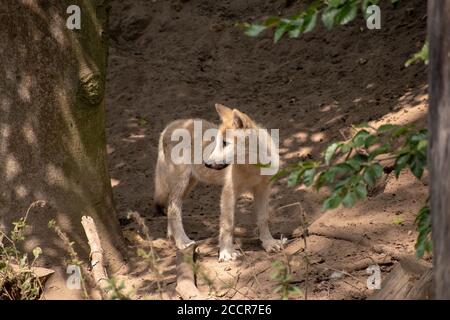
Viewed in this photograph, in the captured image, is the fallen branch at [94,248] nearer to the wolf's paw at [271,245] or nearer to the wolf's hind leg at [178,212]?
the wolf's hind leg at [178,212]

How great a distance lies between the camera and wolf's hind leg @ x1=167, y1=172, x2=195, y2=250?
24.9 feet

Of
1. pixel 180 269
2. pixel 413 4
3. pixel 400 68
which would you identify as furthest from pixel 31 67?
pixel 413 4

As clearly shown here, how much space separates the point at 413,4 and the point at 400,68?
5.60ft

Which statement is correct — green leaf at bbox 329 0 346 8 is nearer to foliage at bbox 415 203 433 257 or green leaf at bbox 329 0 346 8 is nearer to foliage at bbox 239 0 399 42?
foliage at bbox 239 0 399 42

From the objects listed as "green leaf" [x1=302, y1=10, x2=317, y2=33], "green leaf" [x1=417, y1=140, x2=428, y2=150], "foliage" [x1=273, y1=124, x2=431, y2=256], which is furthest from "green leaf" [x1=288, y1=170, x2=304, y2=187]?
"green leaf" [x1=302, y1=10, x2=317, y2=33]

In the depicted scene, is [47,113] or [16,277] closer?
[16,277]

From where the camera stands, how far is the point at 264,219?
7.11 m

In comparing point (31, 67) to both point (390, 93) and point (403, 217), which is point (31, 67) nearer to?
point (403, 217)

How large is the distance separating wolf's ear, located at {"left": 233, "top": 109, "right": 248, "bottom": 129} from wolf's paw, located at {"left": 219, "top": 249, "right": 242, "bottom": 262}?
115cm

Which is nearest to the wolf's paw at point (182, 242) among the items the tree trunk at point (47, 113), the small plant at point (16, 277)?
the tree trunk at point (47, 113)

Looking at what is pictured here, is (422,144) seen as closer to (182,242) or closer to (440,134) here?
(440,134)

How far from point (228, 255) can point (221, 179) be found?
98 centimetres

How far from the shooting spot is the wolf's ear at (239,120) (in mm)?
6936

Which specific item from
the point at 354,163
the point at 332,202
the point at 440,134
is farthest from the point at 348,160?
the point at 440,134
